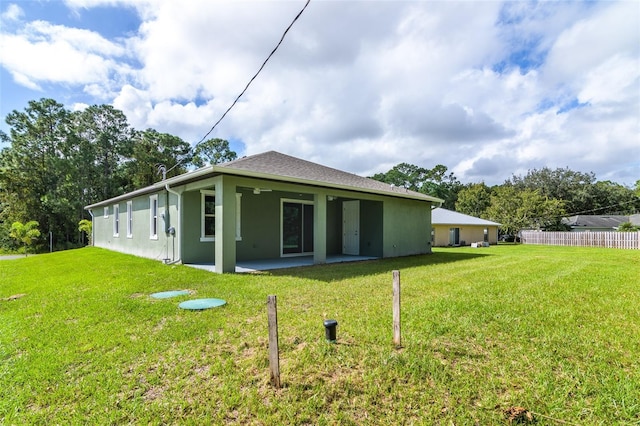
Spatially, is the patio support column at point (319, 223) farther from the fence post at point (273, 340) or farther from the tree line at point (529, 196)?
the tree line at point (529, 196)

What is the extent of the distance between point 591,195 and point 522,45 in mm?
43312

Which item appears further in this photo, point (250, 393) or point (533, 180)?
point (533, 180)

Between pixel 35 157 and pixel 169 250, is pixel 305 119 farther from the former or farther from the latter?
pixel 35 157

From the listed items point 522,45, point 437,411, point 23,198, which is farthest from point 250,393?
point 23,198

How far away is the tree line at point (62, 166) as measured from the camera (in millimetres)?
26203

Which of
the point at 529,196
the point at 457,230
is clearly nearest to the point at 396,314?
the point at 457,230

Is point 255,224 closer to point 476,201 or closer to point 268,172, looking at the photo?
point 268,172

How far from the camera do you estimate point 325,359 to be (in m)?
3.04

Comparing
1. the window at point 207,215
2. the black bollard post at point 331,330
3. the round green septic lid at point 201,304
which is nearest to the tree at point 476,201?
the window at point 207,215

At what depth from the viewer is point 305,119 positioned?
10.5 metres

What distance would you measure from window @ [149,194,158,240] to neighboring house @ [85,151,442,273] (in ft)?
0.12

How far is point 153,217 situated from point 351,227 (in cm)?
769

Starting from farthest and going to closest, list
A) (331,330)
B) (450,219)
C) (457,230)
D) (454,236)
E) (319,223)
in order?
(457,230) → (454,236) → (450,219) → (319,223) → (331,330)

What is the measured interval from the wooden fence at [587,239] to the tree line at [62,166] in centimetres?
3066
